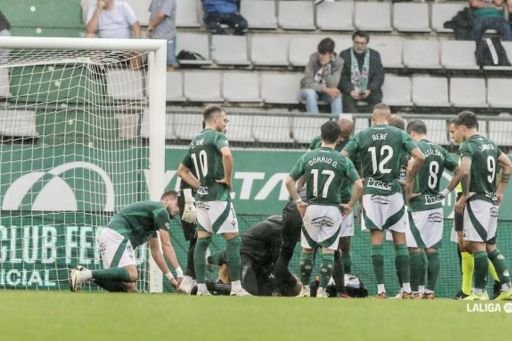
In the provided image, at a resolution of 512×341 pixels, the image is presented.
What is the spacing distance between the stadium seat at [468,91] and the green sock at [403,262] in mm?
5813

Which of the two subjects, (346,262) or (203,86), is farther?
(203,86)

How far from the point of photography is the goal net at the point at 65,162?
1661 centimetres

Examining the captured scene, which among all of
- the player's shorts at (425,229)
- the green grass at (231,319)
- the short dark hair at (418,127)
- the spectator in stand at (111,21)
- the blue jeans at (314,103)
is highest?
the spectator in stand at (111,21)

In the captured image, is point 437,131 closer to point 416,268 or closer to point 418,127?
point 418,127

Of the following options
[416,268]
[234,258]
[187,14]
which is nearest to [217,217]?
[234,258]

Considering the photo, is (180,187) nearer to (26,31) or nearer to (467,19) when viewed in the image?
(26,31)

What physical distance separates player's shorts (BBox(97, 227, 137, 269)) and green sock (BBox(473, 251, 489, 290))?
3.55 meters

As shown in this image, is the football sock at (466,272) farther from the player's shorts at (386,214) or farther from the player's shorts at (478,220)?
the player's shorts at (386,214)

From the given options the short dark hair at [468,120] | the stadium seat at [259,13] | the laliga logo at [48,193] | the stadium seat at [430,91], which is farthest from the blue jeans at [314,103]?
the short dark hair at [468,120]

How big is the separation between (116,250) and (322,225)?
2015mm

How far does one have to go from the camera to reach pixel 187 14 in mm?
20281

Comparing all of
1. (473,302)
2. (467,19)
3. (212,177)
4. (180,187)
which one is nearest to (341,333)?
(473,302)

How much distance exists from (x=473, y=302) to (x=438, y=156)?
2141mm

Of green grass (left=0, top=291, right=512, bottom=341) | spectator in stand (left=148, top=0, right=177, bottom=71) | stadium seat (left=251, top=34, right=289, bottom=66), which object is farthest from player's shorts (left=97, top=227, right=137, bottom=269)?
stadium seat (left=251, top=34, right=289, bottom=66)
